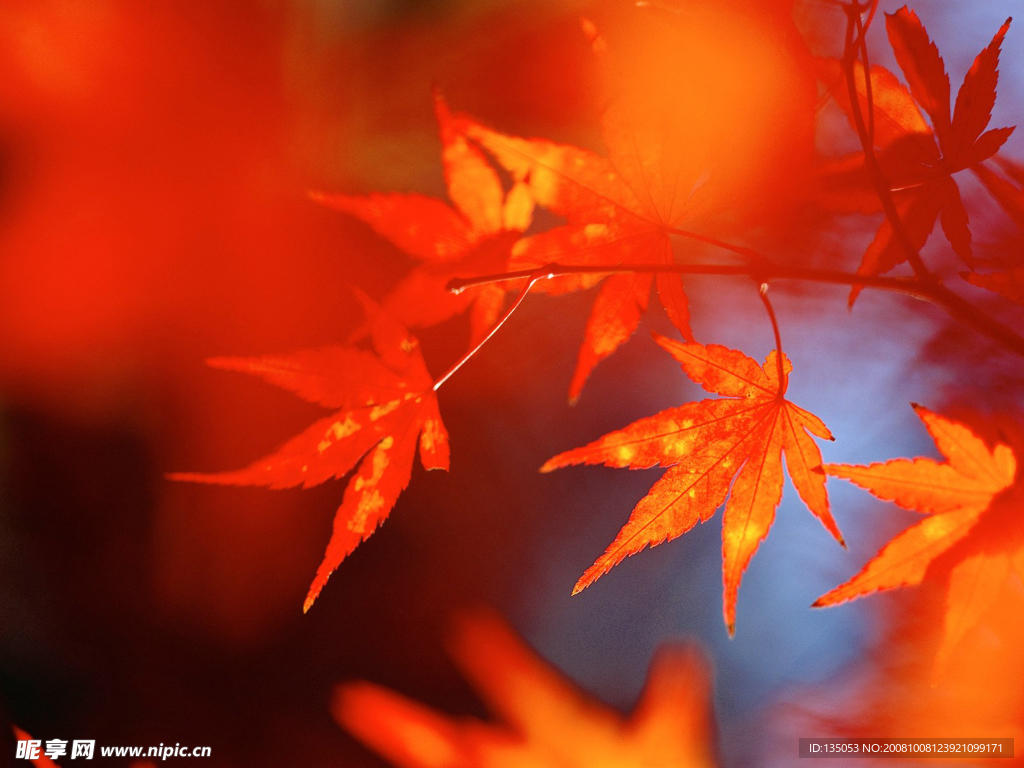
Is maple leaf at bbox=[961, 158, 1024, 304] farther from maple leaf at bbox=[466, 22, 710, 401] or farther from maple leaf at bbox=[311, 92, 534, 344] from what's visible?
maple leaf at bbox=[311, 92, 534, 344]

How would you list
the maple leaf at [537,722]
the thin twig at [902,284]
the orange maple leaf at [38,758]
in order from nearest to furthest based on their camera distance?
1. the thin twig at [902,284]
2. the orange maple leaf at [38,758]
3. the maple leaf at [537,722]

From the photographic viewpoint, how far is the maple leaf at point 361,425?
397 millimetres

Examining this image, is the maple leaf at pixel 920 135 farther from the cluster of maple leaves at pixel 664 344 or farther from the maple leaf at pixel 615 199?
the maple leaf at pixel 615 199

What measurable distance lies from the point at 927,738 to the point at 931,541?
2.63ft

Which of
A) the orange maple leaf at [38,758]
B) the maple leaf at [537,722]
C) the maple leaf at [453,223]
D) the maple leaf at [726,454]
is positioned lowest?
the maple leaf at [537,722]

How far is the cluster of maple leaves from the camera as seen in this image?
380mm

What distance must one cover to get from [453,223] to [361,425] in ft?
0.61

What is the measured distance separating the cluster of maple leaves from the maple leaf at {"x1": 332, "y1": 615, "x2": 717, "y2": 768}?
732 millimetres

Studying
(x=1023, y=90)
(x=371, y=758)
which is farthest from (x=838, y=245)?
(x=371, y=758)

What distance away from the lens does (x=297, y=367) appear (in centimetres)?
40

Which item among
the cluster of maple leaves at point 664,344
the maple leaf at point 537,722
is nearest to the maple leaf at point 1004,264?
→ the cluster of maple leaves at point 664,344

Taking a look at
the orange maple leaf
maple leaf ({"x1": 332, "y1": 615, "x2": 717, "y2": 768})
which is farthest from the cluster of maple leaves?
the orange maple leaf

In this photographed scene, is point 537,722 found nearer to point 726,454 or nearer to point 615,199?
point 726,454

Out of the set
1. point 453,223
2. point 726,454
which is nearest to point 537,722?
point 726,454
